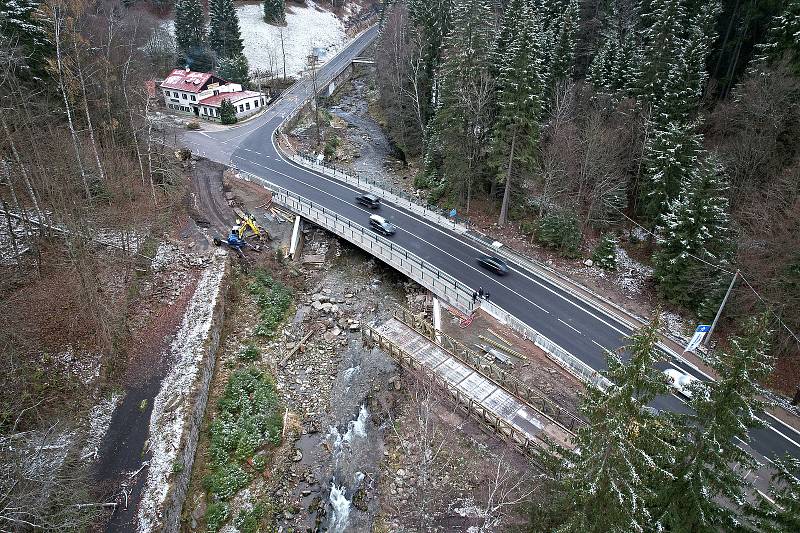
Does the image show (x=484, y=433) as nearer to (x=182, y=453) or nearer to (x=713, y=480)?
(x=713, y=480)

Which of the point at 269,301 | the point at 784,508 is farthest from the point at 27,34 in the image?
the point at 784,508

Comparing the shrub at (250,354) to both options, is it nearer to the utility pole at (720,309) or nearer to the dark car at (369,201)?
the dark car at (369,201)

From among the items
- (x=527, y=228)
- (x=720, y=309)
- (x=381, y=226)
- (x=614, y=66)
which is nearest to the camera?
(x=720, y=309)

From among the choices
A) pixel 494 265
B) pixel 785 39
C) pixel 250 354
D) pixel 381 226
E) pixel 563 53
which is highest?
pixel 785 39

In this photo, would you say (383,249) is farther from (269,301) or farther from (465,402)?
(465,402)

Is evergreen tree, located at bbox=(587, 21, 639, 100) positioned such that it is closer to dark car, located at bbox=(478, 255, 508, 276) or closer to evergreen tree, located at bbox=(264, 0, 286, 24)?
dark car, located at bbox=(478, 255, 508, 276)

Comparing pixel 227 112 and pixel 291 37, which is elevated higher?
pixel 291 37

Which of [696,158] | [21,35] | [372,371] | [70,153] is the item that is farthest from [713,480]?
[21,35]
